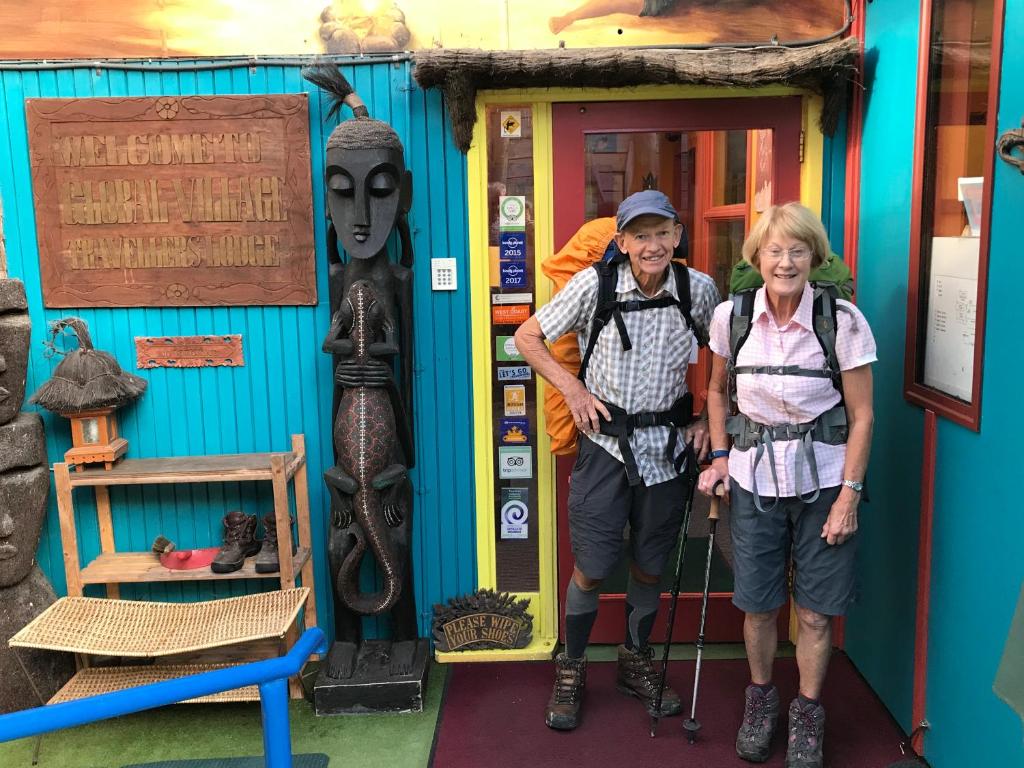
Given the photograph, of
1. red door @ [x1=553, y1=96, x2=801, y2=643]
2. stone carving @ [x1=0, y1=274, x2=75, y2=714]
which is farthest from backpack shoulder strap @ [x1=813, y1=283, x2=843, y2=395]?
stone carving @ [x1=0, y1=274, x2=75, y2=714]

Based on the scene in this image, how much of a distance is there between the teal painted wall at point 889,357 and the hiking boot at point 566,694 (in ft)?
3.54

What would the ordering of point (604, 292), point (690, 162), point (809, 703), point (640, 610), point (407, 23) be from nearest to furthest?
point (809, 703) < point (604, 292) < point (640, 610) < point (407, 23) < point (690, 162)

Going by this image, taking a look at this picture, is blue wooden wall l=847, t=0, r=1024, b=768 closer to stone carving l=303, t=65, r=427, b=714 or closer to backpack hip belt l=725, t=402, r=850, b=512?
backpack hip belt l=725, t=402, r=850, b=512

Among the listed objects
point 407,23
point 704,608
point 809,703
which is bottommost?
point 809,703

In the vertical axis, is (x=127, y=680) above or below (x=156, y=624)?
below

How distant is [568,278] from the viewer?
3.11 meters

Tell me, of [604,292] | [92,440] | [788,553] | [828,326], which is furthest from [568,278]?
[92,440]

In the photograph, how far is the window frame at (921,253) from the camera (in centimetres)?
235

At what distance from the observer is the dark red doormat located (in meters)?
2.89

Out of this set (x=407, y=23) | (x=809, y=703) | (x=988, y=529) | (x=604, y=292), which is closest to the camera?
(x=988, y=529)

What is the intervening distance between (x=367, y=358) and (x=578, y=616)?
3.92 ft

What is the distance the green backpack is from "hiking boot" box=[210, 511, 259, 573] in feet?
6.69

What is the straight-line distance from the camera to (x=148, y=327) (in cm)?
346

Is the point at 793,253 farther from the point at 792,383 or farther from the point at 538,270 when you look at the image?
the point at 538,270
